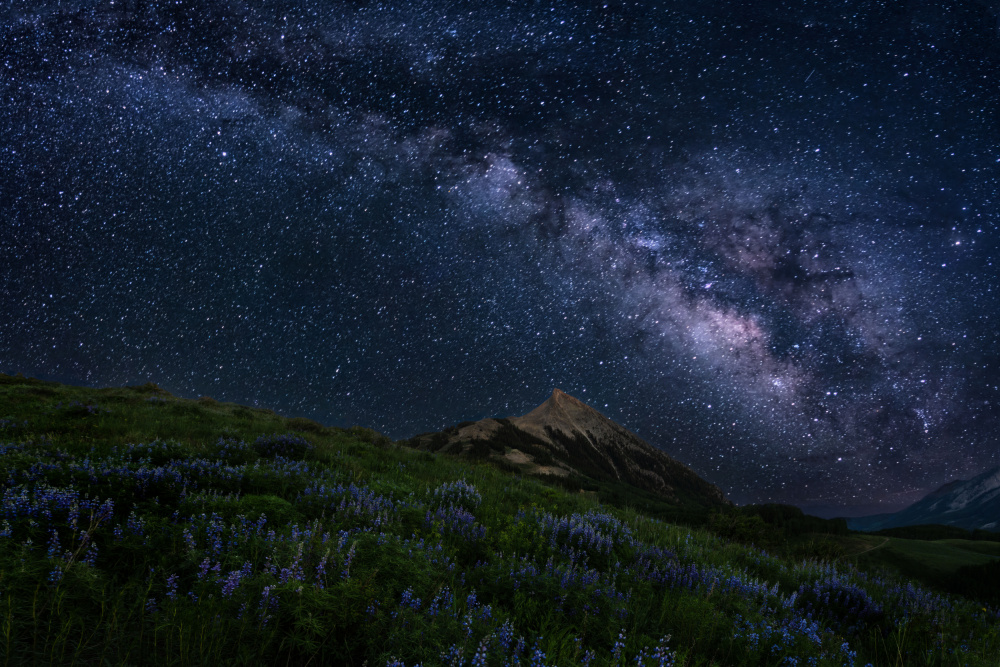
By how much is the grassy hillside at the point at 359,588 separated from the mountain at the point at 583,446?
50426mm

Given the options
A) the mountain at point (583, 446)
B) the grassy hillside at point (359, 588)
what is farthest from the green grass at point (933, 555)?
the mountain at point (583, 446)

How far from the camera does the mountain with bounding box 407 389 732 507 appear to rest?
65.6 m

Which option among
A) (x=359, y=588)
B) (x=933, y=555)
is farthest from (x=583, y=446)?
(x=359, y=588)

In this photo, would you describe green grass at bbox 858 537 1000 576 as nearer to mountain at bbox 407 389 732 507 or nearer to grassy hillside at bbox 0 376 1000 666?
grassy hillside at bbox 0 376 1000 666

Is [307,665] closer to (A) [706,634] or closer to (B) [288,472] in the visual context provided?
(A) [706,634]

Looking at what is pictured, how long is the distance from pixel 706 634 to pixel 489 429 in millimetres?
68200

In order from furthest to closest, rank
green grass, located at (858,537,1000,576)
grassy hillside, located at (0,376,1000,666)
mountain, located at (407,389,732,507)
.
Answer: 1. mountain, located at (407,389,732,507)
2. green grass, located at (858,537,1000,576)
3. grassy hillside, located at (0,376,1000,666)

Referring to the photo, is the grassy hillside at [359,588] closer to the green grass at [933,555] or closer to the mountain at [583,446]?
the green grass at [933,555]

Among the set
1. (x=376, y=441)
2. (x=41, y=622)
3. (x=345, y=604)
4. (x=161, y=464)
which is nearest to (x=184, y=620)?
(x=41, y=622)

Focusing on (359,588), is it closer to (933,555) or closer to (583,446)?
(933,555)

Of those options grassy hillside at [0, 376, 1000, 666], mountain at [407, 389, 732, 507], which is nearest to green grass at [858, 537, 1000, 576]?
grassy hillside at [0, 376, 1000, 666]

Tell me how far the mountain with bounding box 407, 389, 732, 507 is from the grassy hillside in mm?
50426

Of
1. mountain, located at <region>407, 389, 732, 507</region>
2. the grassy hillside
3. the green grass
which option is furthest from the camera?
mountain, located at <region>407, 389, 732, 507</region>

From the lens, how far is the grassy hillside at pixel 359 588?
2855 mm
